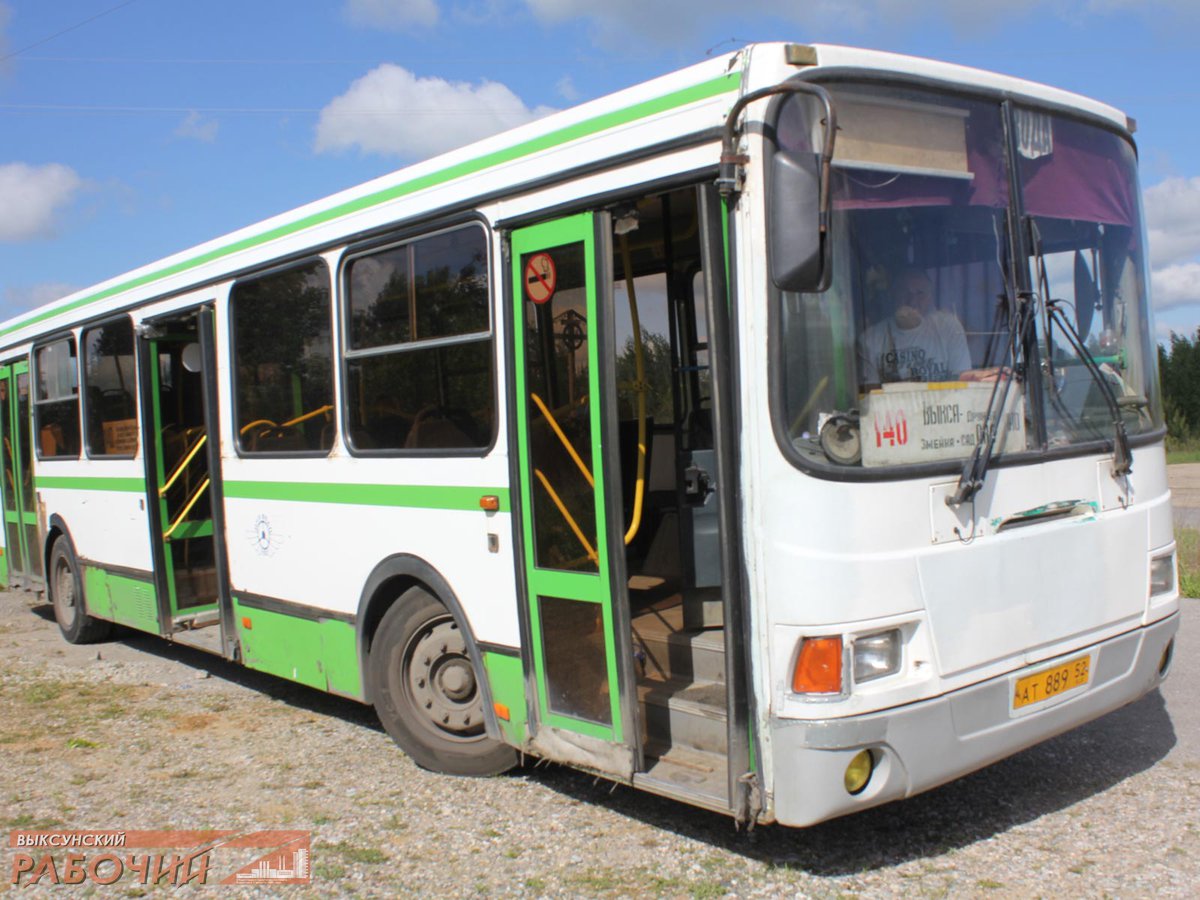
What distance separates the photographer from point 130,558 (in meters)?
8.37

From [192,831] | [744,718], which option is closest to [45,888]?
[192,831]

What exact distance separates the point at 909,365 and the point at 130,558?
20.7 feet

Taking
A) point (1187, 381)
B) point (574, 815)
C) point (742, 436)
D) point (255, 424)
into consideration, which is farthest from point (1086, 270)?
point (1187, 381)

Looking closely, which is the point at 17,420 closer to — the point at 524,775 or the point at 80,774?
the point at 80,774

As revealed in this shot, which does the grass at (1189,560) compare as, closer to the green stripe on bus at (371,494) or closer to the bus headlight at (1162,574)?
the bus headlight at (1162,574)

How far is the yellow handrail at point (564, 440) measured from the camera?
178 inches

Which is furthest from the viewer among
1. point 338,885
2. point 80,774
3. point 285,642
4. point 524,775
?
point 285,642

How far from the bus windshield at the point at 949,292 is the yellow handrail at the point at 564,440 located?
3.12 ft

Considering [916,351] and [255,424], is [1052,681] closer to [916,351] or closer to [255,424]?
[916,351]

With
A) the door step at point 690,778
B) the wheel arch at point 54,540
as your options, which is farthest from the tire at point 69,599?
the door step at point 690,778

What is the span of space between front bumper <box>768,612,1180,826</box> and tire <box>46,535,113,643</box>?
23.6 ft

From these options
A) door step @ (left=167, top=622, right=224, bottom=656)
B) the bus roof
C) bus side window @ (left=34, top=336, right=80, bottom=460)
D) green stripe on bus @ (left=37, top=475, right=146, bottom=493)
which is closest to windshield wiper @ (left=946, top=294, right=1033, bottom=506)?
the bus roof

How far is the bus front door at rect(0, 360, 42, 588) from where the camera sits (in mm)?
10305

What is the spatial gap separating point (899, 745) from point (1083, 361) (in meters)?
1.70
